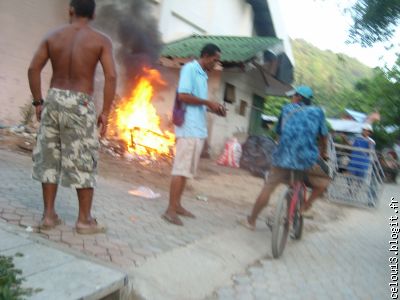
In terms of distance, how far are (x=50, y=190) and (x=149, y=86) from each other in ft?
27.7

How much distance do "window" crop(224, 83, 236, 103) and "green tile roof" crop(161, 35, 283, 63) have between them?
1.30 meters

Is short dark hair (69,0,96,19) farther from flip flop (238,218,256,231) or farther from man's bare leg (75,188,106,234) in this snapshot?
flip flop (238,218,256,231)

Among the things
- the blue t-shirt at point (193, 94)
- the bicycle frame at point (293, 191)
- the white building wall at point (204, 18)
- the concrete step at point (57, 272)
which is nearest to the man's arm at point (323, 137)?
the bicycle frame at point (293, 191)

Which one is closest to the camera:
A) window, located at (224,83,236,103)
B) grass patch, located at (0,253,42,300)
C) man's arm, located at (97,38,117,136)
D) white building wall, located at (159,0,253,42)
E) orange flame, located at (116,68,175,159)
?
grass patch, located at (0,253,42,300)

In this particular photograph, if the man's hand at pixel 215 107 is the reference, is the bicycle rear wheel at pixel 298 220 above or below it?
below

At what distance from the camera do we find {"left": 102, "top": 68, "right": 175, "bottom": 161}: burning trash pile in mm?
10492

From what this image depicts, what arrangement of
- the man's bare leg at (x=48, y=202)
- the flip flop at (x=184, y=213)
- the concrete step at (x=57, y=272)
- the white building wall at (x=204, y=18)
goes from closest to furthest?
the concrete step at (x=57, y=272), the man's bare leg at (x=48, y=202), the flip flop at (x=184, y=213), the white building wall at (x=204, y=18)

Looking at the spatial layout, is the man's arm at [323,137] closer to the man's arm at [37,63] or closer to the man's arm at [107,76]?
the man's arm at [107,76]

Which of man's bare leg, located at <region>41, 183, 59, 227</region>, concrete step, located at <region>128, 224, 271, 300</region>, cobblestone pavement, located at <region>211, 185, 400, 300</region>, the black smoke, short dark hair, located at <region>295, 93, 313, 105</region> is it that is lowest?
cobblestone pavement, located at <region>211, 185, 400, 300</region>

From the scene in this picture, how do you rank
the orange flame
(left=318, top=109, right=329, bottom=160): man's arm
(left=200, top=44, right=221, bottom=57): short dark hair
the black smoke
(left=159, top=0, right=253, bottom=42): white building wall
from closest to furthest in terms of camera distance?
(left=200, top=44, right=221, bottom=57): short dark hair, (left=318, top=109, right=329, bottom=160): man's arm, the orange flame, the black smoke, (left=159, top=0, right=253, bottom=42): white building wall

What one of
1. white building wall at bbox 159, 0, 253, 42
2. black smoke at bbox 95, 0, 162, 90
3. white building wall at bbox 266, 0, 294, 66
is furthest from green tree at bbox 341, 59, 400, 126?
black smoke at bbox 95, 0, 162, 90

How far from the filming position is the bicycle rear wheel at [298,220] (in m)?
5.28

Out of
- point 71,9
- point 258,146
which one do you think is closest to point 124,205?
point 71,9

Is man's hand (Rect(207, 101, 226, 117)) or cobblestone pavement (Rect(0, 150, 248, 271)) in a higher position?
man's hand (Rect(207, 101, 226, 117))
